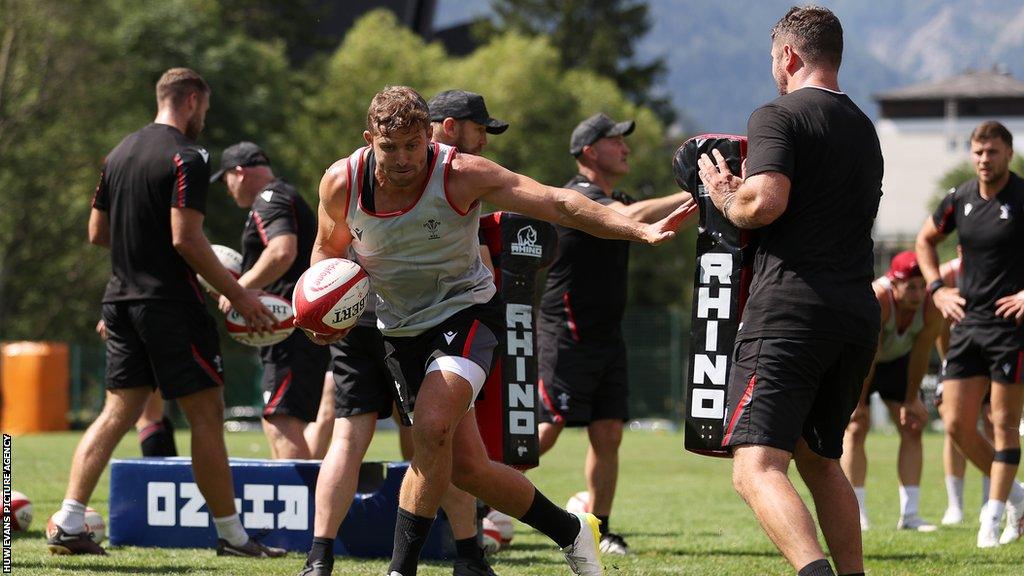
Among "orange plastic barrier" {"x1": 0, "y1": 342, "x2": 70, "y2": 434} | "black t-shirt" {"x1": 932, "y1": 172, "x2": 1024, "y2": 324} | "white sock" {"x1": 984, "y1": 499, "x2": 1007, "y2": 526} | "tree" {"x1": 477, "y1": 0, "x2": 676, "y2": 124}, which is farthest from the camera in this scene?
"tree" {"x1": 477, "y1": 0, "x2": 676, "y2": 124}

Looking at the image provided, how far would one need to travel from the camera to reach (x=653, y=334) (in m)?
32.3

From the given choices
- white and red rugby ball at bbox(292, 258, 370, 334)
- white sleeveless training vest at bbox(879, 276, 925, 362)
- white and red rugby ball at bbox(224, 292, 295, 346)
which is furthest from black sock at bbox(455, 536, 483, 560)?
white sleeveless training vest at bbox(879, 276, 925, 362)

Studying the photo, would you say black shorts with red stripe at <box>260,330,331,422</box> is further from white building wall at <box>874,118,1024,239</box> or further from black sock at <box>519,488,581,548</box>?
white building wall at <box>874,118,1024,239</box>

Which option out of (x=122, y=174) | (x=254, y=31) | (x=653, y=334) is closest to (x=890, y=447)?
(x=653, y=334)

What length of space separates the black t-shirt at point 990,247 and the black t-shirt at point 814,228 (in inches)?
143

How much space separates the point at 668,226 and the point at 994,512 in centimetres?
384

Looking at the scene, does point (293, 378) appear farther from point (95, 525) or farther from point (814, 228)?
point (814, 228)

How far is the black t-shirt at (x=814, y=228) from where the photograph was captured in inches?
196

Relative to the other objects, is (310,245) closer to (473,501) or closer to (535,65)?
(473,501)

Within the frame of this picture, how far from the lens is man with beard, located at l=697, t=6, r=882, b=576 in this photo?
194 inches

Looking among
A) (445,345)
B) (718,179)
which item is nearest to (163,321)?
(445,345)

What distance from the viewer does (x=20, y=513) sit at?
8039 millimetres

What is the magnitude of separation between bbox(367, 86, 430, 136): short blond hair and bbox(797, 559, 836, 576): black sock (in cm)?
222

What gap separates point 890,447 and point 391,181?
62.1ft
